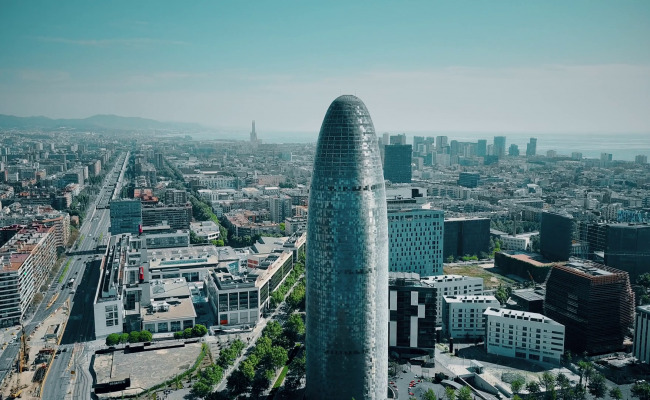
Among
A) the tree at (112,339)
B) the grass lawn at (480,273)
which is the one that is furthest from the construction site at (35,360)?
the grass lawn at (480,273)

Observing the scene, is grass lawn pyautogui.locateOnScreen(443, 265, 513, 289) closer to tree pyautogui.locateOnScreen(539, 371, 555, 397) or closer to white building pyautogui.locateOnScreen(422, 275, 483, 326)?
white building pyautogui.locateOnScreen(422, 275, 483, 326)

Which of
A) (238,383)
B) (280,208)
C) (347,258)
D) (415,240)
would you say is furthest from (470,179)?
(347,258)

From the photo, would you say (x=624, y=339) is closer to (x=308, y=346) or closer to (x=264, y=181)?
(x=308, y=346)

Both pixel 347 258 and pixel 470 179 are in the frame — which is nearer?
pixel 347 258

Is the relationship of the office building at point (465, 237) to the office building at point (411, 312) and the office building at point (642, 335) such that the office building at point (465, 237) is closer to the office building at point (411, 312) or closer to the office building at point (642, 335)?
the office building at point (642, 335)

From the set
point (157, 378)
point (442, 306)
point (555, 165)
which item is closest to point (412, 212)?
point (442, 306)

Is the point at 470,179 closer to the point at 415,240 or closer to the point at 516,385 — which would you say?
the point at 415,240

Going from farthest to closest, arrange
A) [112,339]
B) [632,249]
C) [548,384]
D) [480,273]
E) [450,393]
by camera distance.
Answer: [480,273], [632,249], [112,339], [548,384], [450,393]
